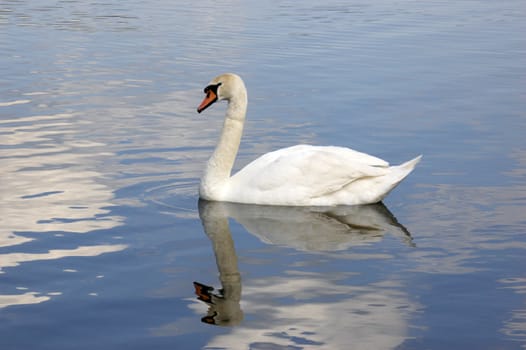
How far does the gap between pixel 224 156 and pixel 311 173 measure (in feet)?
3.37

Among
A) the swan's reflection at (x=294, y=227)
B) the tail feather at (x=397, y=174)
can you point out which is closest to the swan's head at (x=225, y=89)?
the swan's reflection at (x=294, y=227)

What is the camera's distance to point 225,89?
10977mm

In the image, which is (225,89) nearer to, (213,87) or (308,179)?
(213,87)

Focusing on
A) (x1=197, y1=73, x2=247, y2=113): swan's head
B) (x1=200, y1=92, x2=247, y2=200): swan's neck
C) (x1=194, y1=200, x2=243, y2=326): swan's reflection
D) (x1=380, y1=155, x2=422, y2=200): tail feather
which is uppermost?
(x1=197, y1=73, x2=247, y2=113): swan's head

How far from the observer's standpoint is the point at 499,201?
10.4 metres

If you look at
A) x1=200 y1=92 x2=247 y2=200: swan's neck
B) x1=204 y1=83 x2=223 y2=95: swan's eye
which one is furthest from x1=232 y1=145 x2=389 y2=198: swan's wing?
x1=204 y1=83 x2=223 y2=95: swan's eye

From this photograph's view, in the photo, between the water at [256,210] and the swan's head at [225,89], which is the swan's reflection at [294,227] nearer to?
the water at [256,210]

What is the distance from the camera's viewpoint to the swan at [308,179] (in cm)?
1027

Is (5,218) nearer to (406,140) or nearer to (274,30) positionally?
(406,140)

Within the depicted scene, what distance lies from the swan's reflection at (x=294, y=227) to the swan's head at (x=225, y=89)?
1.08 metres

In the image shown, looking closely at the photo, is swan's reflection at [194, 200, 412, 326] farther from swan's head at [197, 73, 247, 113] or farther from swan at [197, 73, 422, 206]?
swan's head at [197, 73, 247, 113]

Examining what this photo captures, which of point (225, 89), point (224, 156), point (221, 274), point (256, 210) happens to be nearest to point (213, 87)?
point (225, 89)

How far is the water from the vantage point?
7.21 metres

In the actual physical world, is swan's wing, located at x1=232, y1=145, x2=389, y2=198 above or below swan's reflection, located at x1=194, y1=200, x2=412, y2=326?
above
